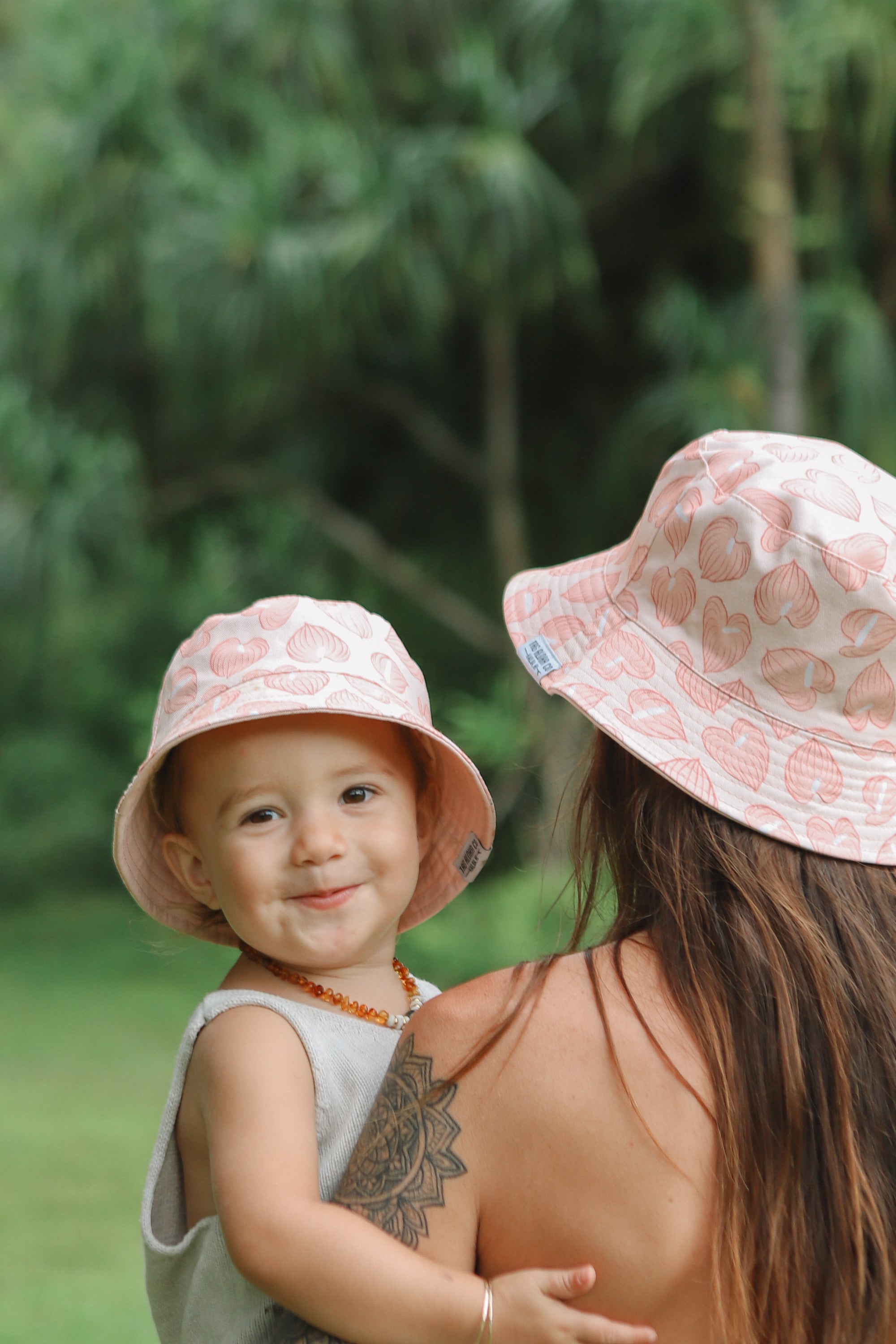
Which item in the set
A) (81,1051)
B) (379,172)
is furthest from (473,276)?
(81,1051)

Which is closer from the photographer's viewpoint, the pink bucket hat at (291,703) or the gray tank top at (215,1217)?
the gray tank top at (215,1217)

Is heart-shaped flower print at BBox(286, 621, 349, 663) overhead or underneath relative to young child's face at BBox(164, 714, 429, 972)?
overhead

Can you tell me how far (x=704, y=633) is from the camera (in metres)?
1.15

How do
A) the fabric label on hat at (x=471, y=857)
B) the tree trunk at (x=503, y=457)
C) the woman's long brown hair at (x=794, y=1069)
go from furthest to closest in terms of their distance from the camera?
the tree trunk at (x=503, y=457) → the fabric label on hat at (x=471, y=857) → the woman's long brown hair at (x=794, y=1069)

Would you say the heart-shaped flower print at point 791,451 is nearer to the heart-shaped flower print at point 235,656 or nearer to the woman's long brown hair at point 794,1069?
the woman's long brown hair at point 794,1069

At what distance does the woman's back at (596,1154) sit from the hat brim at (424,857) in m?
0.41

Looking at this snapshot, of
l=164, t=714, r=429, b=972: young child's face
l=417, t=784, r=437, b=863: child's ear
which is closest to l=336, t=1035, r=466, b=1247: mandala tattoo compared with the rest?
l=164, t=714, r=429, b=972: young child's face

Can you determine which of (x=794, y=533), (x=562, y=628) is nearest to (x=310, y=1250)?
(x=562, y=628)

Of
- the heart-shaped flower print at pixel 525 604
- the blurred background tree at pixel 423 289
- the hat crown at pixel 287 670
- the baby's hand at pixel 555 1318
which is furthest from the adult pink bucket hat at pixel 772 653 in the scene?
the blurred background tree at pixel 423 289

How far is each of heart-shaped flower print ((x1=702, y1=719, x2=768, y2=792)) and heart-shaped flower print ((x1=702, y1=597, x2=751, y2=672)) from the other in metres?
0.05

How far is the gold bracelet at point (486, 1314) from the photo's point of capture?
106 centimetres

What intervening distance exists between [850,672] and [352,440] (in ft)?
20.7

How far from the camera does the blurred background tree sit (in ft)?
16.7

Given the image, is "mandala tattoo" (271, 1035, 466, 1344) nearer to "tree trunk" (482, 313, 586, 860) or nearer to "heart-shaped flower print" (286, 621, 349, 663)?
"heart-shaped flower print" (286, 621, 349, 663)
